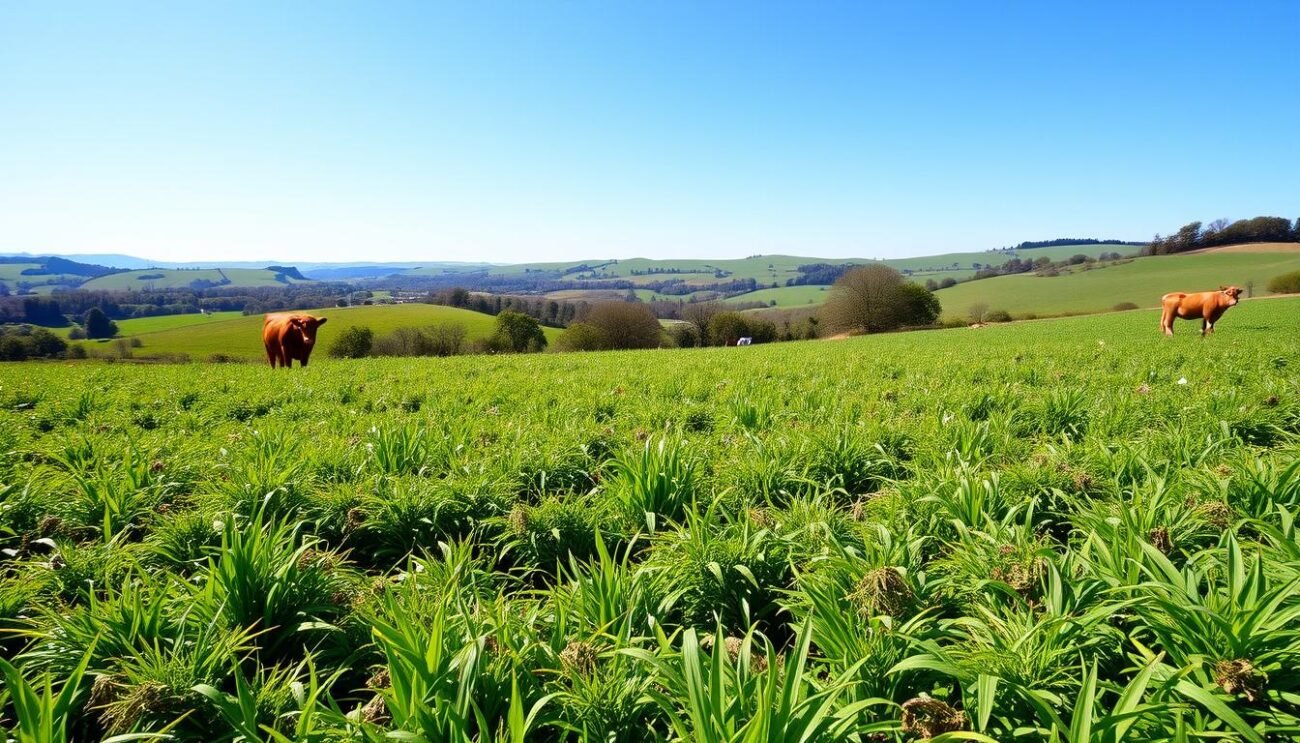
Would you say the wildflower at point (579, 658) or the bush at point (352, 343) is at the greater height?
the wildflower at point (579, 658)

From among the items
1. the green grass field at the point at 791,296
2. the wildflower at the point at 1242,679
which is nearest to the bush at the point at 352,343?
the wildflower at the point at 1242,679

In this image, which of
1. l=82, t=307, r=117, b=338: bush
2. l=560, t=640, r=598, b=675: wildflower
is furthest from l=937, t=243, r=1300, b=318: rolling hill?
l=82, t=307, r=117, b=338: bush

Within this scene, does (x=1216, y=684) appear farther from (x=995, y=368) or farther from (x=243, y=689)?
(x=995, y=368)

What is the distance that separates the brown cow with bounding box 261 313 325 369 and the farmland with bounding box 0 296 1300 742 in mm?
10291

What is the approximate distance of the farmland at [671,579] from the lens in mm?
1810

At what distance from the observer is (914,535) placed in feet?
10.2

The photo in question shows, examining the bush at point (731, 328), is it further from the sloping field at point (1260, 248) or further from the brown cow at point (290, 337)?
the sloping field at point (1260, 248)

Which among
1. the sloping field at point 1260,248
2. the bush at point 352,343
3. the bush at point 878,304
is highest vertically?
the sloping field at point 1260,248

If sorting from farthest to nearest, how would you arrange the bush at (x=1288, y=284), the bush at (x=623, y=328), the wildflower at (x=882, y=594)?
the bush at (x=623, y=328) → the bush at (x=1288, y=284) → the wildflower at (x=882, y=594)

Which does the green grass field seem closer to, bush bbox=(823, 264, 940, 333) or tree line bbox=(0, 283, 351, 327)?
bush bbox=(823, 264, 940, 333)

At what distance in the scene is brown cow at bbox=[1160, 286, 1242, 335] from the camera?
2280 centimetres

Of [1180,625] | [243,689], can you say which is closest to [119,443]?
[243,689]

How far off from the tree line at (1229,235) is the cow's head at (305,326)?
13967cm

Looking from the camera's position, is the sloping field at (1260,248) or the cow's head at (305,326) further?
the sloping field at (1260,248)
